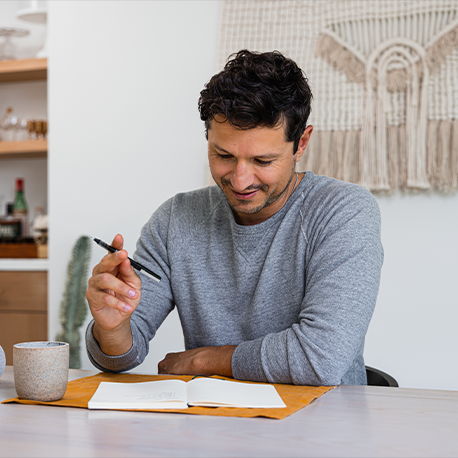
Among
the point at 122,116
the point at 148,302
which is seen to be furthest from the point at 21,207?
the point at 148,302

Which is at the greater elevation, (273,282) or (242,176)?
(242,176)

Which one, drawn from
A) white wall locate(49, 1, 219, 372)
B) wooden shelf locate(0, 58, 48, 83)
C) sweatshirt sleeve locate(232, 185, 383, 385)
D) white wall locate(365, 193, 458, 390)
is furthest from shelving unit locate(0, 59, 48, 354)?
sweatshirt sleeve locate(232, 185, 383, 385)

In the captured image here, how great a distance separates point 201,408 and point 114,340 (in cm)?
40

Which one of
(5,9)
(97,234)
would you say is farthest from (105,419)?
(5,9)

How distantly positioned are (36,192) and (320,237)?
2.16 meters

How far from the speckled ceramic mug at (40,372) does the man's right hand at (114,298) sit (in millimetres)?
162

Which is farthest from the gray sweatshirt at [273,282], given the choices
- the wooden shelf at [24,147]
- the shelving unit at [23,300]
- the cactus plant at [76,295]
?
the wooden shelf at [24,147]

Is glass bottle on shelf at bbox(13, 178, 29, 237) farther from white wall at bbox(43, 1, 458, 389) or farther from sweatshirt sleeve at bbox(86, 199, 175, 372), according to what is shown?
sweatshirt sleeve at bbox(86, 199, 175, 372)

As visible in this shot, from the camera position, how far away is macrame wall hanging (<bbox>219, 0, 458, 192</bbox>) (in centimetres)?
196

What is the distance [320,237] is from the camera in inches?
48.2

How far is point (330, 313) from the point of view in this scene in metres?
1.05

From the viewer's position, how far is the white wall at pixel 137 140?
2.08 meters

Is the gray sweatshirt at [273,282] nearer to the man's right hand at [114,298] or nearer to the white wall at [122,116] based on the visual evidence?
the man's right hand at [114,298]

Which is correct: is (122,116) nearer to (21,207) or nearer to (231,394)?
(21,207)
